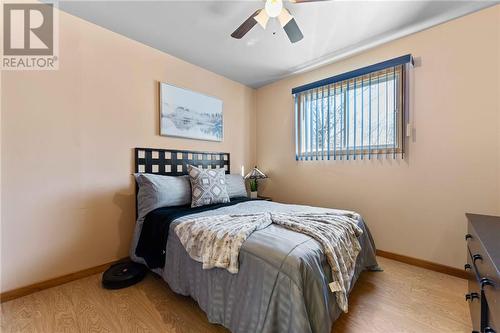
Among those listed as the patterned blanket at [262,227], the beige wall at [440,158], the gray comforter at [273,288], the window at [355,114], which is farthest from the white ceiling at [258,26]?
the gray comforter at [273,288]

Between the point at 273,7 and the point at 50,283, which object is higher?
the point at 273,7

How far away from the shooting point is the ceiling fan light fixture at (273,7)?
154 centimetres

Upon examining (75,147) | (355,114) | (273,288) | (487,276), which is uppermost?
(355,114)

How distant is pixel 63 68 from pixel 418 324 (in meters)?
3.44

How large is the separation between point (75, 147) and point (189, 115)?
1.28m

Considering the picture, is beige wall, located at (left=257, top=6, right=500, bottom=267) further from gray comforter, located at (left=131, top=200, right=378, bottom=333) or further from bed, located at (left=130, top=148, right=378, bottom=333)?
gray comforter, located at (left=131, top=200, right=378, bottom=333)

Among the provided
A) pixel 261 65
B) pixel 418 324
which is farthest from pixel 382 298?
pixel 261 65

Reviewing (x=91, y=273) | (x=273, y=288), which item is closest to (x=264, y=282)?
(x=273, y=288)

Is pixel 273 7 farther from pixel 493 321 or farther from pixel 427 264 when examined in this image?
pixel 427 264

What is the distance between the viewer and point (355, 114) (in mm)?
2580

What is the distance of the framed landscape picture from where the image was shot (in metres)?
2.60

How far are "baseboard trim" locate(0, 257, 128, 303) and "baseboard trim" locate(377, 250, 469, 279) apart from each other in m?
3.00

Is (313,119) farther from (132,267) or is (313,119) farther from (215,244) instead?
(132,267)

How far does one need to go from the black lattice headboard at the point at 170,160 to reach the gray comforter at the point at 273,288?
4.61 feet
